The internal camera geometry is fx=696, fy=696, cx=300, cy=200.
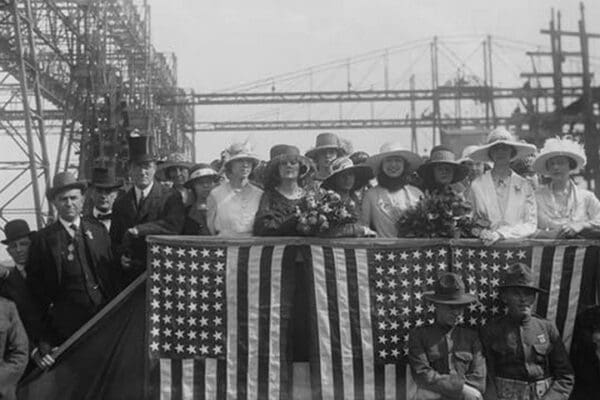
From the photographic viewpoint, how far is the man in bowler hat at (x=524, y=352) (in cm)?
531

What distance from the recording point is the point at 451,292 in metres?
5.30

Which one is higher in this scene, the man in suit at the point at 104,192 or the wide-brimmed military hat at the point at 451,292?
the man in suit at the point at 104,192

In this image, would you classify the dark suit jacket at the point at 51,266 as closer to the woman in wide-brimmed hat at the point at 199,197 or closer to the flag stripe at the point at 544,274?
the woman in wide-brimmed hat at the point at 199,197

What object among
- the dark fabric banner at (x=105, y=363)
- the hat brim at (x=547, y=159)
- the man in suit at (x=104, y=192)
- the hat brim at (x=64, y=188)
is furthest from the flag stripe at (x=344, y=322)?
the man in suit at (x=104, y=192)

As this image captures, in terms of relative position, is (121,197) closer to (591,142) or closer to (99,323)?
(99,323)

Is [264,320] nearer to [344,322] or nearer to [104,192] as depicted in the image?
[344,322]

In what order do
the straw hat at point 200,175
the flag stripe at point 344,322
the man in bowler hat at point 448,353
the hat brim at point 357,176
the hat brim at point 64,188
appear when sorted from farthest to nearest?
the straw hat at point 200,175
the hat brim at point 357,176
the hat brim at point 64,188
the flag stripe at point 344,322
the man in bowler hat at point 448,353

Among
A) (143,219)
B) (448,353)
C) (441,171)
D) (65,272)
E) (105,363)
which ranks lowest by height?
(105,363)

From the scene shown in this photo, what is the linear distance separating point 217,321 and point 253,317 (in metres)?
0.29

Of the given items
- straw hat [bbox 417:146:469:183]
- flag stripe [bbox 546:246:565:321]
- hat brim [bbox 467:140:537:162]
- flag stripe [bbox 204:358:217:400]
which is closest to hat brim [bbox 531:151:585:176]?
hat brim [bbox 467:140:537:162]

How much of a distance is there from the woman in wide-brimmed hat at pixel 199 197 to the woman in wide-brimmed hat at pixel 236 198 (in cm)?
12

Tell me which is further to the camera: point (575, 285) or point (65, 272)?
point (575, 285)

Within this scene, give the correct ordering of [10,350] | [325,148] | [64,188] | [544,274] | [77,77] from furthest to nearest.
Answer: [77,77], [325,148], [544,274], [64,188], [10,350]

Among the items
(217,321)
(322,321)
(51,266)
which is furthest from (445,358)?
(51,266)
